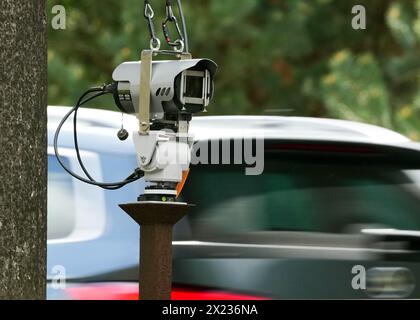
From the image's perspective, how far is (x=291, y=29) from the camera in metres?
21.8

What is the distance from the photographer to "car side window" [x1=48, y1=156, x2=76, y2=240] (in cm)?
698

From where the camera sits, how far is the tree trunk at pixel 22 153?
5629 mm

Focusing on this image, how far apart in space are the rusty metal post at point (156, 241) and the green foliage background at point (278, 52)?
1298 cm

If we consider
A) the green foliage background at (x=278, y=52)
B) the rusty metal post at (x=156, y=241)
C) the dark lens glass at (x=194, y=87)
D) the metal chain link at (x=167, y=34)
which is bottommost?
the rusty metal post at (x=156, y=241)

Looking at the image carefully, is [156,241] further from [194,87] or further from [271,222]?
[271,222]

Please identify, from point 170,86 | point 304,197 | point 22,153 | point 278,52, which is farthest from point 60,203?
point 278,52

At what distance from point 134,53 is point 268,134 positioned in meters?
12.8

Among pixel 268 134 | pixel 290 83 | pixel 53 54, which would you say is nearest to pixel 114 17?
pixel 53 54

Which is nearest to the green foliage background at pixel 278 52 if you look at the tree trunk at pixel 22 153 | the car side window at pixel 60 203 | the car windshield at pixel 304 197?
the car windshield at pixel 304 197

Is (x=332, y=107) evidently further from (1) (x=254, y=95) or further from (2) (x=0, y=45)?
(2) (x=0, y=45)

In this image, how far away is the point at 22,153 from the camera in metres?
5.66

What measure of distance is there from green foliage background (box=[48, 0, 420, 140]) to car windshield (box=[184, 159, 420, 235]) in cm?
1144

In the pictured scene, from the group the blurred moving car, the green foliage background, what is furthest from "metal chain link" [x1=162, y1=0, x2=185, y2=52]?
the green foliage background

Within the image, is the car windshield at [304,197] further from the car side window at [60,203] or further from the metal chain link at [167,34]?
the metal chain link at [167,34]
